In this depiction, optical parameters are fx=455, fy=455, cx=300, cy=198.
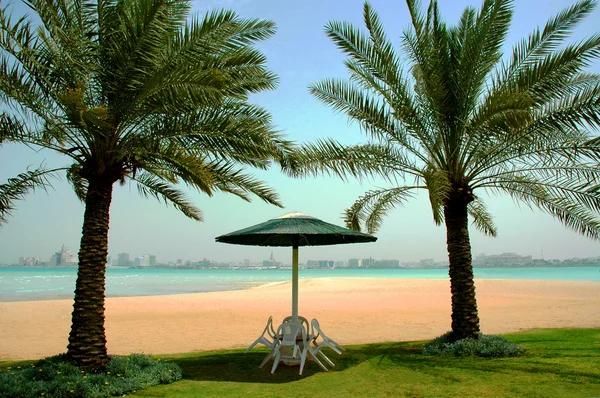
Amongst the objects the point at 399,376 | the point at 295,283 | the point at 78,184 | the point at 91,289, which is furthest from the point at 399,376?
the point at 78,184

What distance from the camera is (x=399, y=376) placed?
709 centimetres

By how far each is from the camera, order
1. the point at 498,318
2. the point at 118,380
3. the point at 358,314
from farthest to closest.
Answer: the point at 358,314
the point at 498,318
the point at 118,380

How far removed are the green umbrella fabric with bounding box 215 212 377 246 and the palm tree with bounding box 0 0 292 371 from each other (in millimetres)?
1155

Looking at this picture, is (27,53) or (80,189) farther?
(80,189)

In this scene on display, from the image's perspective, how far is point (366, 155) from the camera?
378 inches

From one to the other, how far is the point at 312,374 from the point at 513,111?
18.1 feet

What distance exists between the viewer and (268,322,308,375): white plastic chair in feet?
25.0

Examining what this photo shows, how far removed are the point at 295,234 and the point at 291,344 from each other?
6.20ft

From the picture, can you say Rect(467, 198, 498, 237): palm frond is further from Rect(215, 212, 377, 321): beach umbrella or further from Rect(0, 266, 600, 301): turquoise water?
Rect(0, 266, 600, 301): turquoise water

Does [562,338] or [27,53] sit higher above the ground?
[27,53]

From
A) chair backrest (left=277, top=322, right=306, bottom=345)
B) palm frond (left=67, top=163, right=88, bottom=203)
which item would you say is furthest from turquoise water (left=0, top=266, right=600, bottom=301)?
chair backrest (left=277, top=322, right=306, bottom=345)

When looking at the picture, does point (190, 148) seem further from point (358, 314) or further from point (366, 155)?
point (358, 314)

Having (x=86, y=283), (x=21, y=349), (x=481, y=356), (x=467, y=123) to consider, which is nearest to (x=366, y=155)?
(x=467, y=123)

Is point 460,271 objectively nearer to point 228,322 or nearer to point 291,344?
point 291,344
